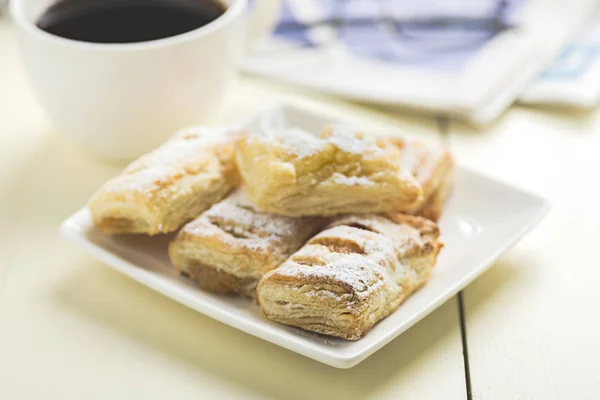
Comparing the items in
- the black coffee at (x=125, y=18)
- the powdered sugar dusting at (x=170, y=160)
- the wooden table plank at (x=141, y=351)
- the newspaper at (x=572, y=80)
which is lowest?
the wooden table plank at (x=141, y=351)

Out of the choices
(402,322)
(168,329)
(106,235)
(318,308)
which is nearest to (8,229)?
(106,235)

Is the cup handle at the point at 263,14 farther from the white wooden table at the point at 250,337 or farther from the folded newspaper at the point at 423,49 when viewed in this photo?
the white wooden table at the point at 250,337

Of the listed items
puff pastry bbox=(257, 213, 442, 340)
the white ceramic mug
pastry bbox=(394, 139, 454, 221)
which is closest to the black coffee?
the white ceramic mug

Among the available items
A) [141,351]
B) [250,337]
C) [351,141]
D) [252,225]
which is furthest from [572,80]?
[141,351]

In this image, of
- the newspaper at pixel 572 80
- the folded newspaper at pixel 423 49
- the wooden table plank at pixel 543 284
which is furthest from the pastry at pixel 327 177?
the newspaper at pixel 572 80

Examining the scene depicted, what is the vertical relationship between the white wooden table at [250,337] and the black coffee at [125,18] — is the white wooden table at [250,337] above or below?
below

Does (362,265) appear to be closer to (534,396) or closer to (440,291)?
(440,291)

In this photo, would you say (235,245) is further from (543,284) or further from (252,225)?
(543,284)
